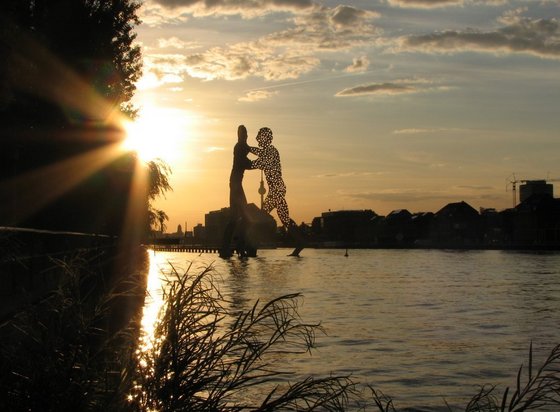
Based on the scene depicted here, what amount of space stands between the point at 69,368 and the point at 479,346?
496 inches

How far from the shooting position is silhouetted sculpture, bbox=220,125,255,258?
85.4 metres

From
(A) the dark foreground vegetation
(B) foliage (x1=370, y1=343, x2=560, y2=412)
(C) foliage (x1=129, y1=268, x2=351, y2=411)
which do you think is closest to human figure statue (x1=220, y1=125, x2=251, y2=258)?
(B) foliage (x1=370, y1=343, x2=560, y2=412)

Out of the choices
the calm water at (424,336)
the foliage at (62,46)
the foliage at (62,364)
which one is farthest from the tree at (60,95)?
the foliage at (62,364)

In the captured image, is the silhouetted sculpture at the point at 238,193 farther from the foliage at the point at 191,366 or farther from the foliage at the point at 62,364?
the foliage at the point at 62,364

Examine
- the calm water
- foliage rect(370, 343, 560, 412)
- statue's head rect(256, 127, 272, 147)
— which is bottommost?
the calm water

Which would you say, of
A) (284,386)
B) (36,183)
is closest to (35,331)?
(284,386)

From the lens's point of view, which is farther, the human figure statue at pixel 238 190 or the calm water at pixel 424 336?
the human figure statue at pixel 238 190

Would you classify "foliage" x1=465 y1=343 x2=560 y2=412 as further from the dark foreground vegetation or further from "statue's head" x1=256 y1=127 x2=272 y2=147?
"statue's head" x1=256 y1=127 x2=272 y2=147

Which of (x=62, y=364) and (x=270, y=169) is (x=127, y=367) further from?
(x=270, y=169)

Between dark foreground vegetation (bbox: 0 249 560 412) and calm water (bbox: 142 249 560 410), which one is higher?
dark foreground vegetation (bbox: 0 249 560 412)

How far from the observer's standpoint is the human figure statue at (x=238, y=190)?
85375 millimetres

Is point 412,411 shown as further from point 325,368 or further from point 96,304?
point 96,304

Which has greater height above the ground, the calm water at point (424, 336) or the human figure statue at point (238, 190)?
the human figure statue at point (238, 190)

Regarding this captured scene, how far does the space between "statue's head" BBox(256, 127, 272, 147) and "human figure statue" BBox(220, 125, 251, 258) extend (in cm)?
220
